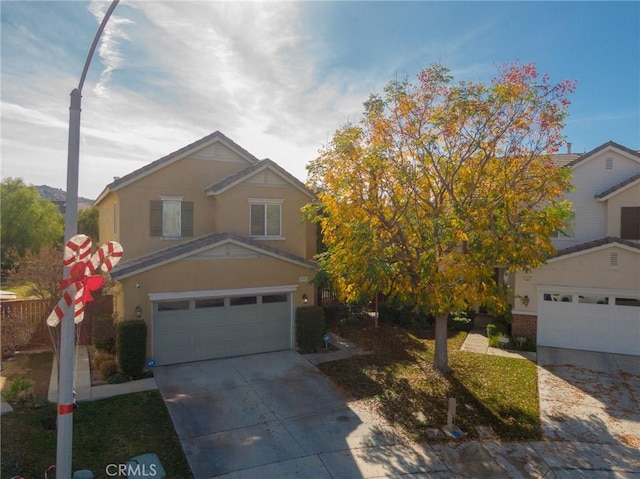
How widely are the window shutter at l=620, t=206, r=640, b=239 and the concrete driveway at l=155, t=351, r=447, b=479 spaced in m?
14.7

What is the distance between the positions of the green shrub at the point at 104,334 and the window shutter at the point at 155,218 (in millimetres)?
3468

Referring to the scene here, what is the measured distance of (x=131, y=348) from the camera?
12.1 metres

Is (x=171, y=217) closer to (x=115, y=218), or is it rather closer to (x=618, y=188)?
(x=115, y=218)

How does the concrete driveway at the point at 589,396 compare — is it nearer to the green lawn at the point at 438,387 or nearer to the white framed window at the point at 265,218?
the green lawn at the point at 438,387

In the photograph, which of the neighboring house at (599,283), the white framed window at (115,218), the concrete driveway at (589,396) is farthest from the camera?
the white framed window at (115,218)

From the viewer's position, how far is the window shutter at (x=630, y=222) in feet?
57.8

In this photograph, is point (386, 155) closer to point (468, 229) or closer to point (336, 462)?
point (468, 229)

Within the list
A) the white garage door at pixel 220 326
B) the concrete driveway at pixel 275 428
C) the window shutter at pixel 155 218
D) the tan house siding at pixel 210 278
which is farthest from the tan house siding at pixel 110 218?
the concrete driveway at pixel 275 428

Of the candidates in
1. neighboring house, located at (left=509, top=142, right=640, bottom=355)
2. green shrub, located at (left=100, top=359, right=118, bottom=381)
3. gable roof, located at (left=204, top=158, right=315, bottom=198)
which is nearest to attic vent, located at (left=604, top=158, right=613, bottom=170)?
neighboring house, located at (left=509, top=142, right=640, bottom=355)

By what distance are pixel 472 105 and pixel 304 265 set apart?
309 inches

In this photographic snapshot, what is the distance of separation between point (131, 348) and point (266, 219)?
22.8 feet

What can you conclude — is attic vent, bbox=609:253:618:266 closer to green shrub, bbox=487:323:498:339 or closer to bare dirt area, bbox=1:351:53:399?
green shrub, bbox=487:323:498:339

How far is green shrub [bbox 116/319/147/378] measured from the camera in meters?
12.0

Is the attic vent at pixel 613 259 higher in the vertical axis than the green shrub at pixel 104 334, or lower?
higher
